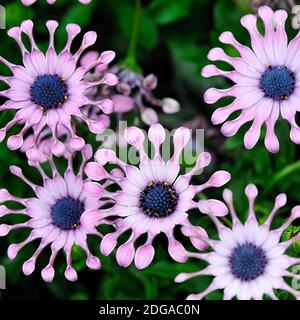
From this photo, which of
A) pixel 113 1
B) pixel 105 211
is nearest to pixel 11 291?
pixel 105 211

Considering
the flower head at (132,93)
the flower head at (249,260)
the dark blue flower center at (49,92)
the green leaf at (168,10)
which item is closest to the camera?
the flower head at (249,260)

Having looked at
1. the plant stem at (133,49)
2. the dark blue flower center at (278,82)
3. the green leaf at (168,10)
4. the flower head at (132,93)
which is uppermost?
the green leaf at (168,10)

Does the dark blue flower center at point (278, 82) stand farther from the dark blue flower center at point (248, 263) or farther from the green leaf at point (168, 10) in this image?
the green leaf at point (168, 10)

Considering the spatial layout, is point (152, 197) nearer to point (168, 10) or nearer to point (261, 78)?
point (261, 78)

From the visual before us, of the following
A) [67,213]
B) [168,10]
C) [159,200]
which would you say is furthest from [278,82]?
[168,10]

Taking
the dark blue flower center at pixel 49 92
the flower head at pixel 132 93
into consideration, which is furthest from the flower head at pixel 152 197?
the flower head at pixel 132 93
